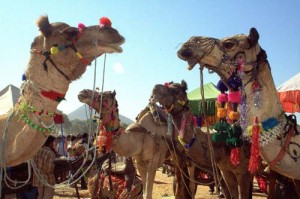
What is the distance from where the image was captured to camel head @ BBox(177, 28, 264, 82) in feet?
13.5

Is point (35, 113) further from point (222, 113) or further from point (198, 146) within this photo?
point (198, 146)

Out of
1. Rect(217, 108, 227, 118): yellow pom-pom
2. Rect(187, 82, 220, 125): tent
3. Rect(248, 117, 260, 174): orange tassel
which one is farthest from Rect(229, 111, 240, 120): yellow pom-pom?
Rect(187, 82, 220, 125): tent

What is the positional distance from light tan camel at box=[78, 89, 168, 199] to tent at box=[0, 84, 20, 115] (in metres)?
3.93

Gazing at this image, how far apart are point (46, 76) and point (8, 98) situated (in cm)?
756

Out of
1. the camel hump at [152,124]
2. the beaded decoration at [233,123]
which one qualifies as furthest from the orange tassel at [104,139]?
the beaded decoration at [233,123]

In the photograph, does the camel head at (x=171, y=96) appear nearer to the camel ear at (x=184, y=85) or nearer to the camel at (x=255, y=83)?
the camel ear at (x=184, y=85)

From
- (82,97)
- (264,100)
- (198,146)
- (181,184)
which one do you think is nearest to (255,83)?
(264,100)

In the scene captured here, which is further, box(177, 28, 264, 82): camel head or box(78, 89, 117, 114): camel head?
box(78, 89, 117, 114): camel head

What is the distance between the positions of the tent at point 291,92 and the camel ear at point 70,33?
5.16 metres

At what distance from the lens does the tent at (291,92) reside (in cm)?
750

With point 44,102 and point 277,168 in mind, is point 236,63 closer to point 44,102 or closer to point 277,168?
point 277,168

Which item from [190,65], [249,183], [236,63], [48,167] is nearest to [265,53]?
[236,63]

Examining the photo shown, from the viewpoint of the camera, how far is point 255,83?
13.4ft

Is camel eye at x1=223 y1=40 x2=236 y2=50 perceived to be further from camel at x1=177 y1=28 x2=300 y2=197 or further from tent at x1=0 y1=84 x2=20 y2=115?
tent at x1=0 y1=84 x2=20 y2=115
